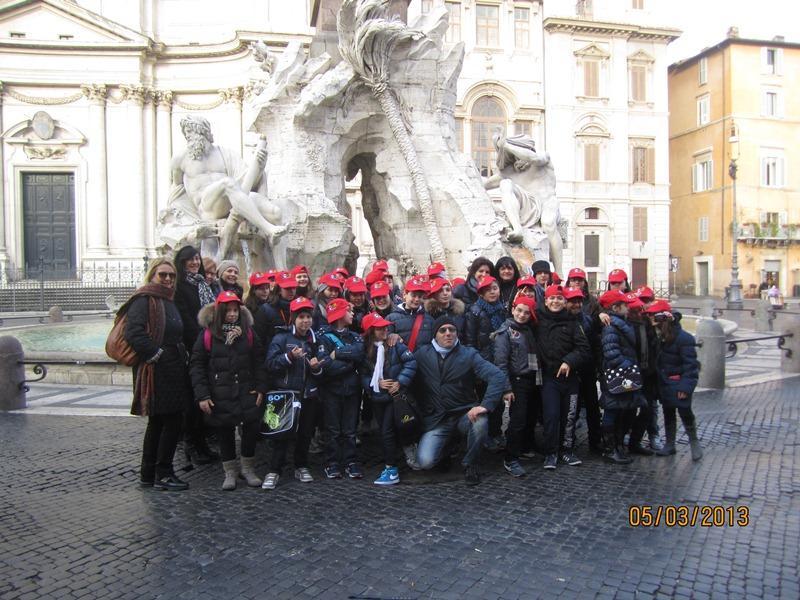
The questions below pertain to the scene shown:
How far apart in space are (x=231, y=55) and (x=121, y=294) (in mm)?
14144

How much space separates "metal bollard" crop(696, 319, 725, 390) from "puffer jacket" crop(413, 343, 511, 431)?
4737 mm

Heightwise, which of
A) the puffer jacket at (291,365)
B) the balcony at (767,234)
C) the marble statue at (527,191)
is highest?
the balcony at (767,234)

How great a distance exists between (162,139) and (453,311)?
33.0m

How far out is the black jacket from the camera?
4.72 m

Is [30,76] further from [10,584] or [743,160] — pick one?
[743,160]

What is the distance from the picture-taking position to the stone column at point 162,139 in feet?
114

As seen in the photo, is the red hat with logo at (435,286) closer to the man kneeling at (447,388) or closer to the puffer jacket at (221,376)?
the man kneeling at (447,388)

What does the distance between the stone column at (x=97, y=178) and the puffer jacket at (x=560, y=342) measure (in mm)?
32135

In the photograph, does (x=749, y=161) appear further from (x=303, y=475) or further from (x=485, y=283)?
(x=303, y=475)

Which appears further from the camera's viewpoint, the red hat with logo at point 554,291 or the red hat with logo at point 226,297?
the red hat with logo at point 554,291

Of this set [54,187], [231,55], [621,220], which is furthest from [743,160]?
[54,187]

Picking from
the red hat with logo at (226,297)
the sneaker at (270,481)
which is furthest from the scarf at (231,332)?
the sneaker at (270,481)

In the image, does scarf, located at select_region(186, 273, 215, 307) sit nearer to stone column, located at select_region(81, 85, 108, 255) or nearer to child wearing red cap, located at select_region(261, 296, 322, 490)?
child wearing red cap, located at select_region(261, 296, 322, 490)

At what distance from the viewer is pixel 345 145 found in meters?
11.0
